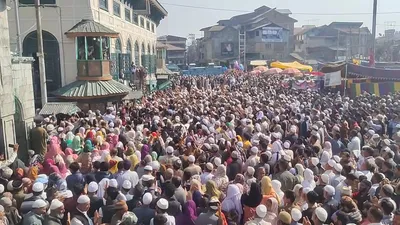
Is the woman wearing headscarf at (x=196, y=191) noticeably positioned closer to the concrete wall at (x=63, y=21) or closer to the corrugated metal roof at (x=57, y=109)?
the corrugated metal roof at (x=57, y=109)

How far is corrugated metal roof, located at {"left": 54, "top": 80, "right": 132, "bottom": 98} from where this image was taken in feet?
51.5

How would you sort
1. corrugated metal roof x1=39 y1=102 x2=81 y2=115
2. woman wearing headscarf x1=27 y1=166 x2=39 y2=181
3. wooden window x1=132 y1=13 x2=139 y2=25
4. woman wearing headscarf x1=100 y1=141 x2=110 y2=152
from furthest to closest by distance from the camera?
wooden window x1=132 y1=13 x2=139 y2=25 < corrugated metal roof x1=39 y1=102 x2=81 y2=115 < woman wearing headscarf x1=100 y1=141 x2=110 y2=152 < woman wearing headscarf x1=27 y1=166 x2=39 y2=181

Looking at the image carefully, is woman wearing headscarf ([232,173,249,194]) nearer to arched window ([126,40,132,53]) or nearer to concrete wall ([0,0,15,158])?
concrete wall ([0,0,15,158])

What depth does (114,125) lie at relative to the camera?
1206cm

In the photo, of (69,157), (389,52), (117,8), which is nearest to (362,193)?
(69,157)

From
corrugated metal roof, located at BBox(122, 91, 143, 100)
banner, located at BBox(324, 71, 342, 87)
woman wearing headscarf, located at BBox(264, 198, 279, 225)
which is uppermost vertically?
banner, located at BBox(324, 71, 342, 87)

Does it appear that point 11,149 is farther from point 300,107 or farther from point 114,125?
point 300,107

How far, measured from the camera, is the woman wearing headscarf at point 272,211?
539cm

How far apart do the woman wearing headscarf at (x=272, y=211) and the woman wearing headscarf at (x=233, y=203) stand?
1.77 feet

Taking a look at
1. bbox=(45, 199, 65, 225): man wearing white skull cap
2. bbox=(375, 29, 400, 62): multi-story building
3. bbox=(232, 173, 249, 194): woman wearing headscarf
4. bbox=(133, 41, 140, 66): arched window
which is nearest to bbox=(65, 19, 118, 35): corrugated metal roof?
bbox=(133, 41, 140, 66): arched window

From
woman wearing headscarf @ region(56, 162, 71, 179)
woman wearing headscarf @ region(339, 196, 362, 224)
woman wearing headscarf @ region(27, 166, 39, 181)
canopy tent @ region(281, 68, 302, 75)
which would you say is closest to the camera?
woman wearing headscarf @ region(339, 196, 362, 224)

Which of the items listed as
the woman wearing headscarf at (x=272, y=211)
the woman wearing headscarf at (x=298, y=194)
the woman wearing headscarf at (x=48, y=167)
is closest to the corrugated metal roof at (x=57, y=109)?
the woman wearing headscarf at (x=48, y=167)

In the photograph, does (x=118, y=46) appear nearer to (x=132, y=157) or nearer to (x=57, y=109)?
(x=57, y=109)

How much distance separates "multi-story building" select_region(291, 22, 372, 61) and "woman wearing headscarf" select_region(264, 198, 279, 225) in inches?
2650
